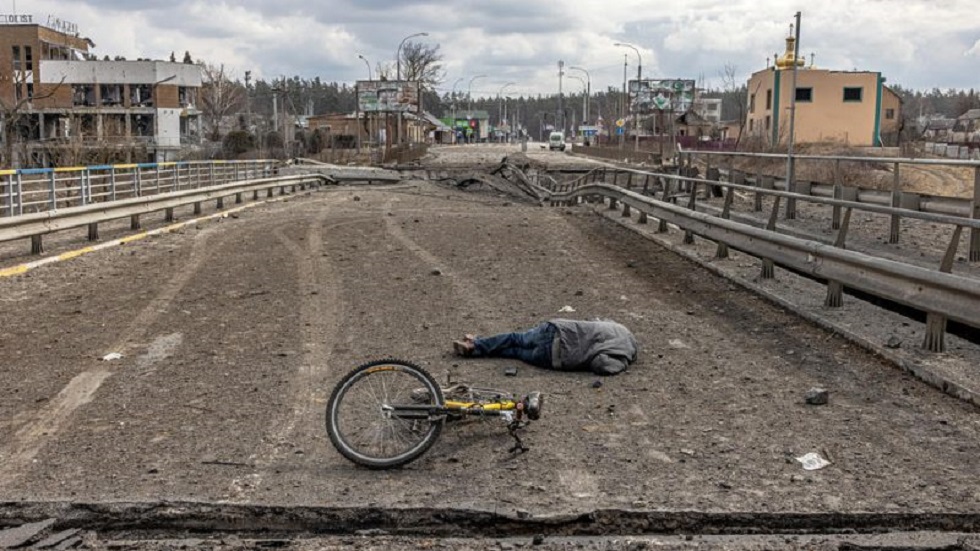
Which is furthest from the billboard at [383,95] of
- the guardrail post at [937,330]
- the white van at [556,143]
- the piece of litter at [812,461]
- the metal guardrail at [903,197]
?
the piece of litter at [812,461]

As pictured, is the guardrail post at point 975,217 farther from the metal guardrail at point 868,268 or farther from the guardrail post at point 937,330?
the guardrail post at point 937,330

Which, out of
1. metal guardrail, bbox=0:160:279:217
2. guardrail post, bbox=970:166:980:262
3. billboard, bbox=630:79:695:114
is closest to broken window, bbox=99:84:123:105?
billboard, bbox=630:79:695:114

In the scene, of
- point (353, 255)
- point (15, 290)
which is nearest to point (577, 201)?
point (353, 255)

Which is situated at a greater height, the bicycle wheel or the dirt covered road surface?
the bicycle wheel

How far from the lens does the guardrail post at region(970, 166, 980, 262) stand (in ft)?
39.0

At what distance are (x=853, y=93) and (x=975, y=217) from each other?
89139 millimetres

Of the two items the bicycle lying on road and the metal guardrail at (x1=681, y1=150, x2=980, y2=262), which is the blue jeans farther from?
the metal guardrail at (x1=681, y1=150, x2=980, y2=262)

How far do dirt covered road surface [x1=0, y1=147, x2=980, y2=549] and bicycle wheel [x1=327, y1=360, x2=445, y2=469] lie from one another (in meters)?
0.12

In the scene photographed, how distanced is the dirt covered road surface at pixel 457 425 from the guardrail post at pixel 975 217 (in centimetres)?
327

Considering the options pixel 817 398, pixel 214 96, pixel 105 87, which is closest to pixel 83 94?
pixel 105 87

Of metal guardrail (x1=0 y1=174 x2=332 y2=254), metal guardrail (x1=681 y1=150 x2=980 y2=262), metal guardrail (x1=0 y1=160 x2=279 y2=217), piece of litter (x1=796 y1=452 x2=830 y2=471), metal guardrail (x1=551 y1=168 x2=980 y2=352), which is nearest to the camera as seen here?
piece of litter (x1=796 y1=452 x2=830 y2=471)

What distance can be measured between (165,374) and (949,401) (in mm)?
5516

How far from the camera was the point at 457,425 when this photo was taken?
6051mm

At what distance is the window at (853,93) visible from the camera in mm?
94062
